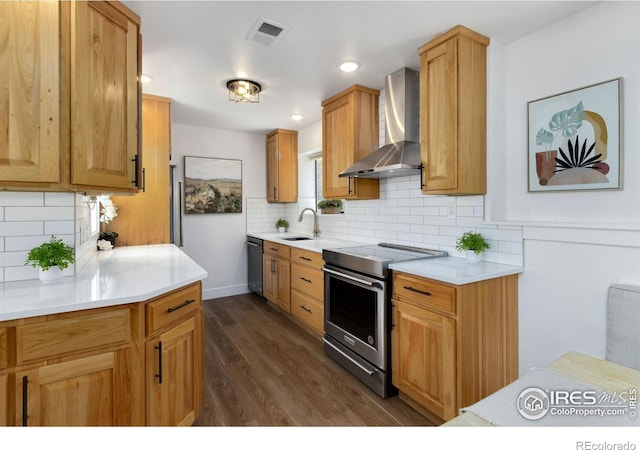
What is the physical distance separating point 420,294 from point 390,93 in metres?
1.77

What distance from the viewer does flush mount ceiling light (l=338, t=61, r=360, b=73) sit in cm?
259

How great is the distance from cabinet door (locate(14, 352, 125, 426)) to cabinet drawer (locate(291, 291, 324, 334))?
1881 millimetres

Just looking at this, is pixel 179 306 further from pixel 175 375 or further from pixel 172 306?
pixel 175 375

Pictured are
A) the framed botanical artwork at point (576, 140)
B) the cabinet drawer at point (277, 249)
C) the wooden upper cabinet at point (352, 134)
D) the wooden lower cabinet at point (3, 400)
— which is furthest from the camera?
the cabinet drawer at point (277, 249)

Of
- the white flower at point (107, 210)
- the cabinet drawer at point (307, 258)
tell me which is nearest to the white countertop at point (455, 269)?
the cabinet drawer at point (307, 258)

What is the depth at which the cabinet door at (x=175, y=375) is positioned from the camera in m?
1.57

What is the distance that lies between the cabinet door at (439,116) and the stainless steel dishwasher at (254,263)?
2734 mm

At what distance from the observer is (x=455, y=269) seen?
2.08 m

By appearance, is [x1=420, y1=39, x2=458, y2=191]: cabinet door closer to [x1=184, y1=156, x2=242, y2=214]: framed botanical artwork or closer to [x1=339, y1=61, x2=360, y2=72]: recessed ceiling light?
[x1=339, y1=61, x2=360, y2=72]: recessed ceiling light

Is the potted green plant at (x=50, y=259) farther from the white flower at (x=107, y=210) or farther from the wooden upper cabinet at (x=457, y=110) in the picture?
the wooden upper cabinet at (x=457, y=110)

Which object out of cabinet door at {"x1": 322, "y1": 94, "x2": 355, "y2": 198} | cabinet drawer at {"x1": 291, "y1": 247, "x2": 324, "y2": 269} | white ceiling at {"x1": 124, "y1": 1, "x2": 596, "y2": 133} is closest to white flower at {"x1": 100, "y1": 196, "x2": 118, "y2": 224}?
white ceiling at {"x1": 124, "y1": 1, "x2": 596, "y2": 133}

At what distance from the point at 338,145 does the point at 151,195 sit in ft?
6.37
